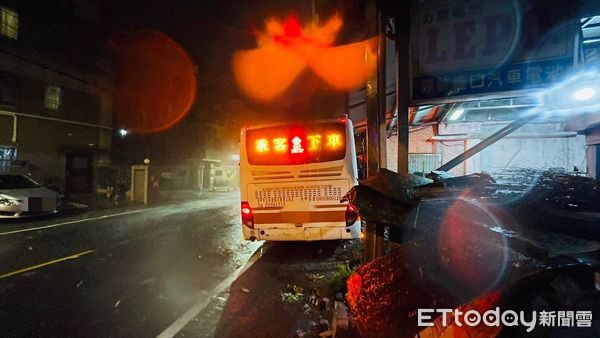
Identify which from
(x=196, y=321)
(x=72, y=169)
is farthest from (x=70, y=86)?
(x=196, y=321)

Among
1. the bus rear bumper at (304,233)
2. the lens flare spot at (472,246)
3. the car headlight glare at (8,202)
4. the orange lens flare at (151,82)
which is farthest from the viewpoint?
the orange lens flare at (151,82)

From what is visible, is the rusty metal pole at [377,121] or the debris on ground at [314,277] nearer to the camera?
the rusty metal pole at [377,121]

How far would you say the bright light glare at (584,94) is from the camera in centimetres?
371

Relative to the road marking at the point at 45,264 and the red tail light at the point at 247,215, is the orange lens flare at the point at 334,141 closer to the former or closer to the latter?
the red tail light at the point at 247,215

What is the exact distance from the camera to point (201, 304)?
15.0ft

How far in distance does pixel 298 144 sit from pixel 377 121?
8.40ft

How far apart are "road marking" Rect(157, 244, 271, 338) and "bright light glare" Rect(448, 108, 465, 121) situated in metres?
7.85

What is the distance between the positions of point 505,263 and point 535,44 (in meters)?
2.58

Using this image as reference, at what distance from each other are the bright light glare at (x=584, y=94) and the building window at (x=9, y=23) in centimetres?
2427

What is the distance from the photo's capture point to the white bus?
6.43 meters

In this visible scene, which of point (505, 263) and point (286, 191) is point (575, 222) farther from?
point (286, 191)

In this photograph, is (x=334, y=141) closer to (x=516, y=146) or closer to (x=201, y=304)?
(x=201, y=304)

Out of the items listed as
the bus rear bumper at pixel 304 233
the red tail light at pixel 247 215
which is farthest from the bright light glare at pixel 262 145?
the bus rear bumper at pixel 304 233

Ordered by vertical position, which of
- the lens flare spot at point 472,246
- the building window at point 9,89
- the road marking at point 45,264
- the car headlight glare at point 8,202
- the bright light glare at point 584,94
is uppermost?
the building window at point 9,89
